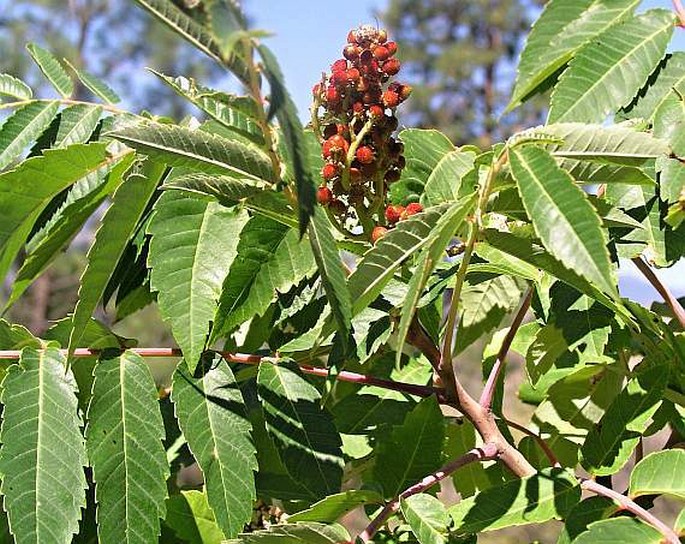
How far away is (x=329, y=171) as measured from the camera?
3.04ft

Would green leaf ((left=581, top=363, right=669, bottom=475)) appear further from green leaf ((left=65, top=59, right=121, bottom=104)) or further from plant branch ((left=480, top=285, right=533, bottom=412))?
green leaf ((left=65, top=59, right=121, bottom=104))

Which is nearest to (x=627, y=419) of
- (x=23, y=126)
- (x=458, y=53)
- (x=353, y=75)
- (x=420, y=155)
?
(x=420, y=155)

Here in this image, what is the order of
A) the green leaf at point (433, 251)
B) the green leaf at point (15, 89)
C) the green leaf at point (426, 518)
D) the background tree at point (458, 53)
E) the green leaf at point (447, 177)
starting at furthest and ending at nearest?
the background tree at point (458, 53)
the green leaf at point (15, 89)
the green leaf at point (447, 177)
the green leaf at point (426, 518)
the green leaf at point (433, 251)

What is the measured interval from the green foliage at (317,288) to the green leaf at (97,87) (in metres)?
0.04

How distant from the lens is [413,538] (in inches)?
37.3

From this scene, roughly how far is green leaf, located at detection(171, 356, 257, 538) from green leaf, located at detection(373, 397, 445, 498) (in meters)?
0.16

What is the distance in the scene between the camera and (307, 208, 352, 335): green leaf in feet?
2.42

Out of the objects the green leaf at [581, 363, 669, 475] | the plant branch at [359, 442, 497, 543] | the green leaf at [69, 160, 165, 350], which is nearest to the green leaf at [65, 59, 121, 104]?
the green leaf at [69, 160, 165, 350]

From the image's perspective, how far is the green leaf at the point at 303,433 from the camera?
960 mm

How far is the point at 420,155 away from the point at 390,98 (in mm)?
→ 155

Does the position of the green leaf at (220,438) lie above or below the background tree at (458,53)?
below

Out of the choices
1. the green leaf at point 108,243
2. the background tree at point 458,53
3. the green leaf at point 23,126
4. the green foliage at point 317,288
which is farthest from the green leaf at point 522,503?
the background tree at point 458,53

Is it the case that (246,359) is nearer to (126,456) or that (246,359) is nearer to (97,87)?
(126,456)

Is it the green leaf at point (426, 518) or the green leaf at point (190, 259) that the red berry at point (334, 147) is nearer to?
the green leaf at point (190, 259)
